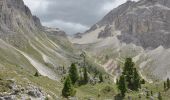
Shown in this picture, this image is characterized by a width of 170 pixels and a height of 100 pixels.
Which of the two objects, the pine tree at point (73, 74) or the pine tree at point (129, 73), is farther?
the pine tree at point (73, 74)

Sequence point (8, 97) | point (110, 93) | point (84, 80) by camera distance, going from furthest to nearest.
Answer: point (84, 80) → point (110, 93) → point (8, 97)

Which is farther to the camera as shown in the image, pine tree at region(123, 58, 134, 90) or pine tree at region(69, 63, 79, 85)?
pine tree at region(69, 63, 79, 85)

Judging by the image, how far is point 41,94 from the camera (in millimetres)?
73500

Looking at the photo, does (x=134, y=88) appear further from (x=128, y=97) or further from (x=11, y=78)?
(x=11, y=78)

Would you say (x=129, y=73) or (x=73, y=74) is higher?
(x=73, y=74)

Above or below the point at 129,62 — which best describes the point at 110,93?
below

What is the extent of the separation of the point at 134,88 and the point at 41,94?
5597cm

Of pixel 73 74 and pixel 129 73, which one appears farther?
pixel 73 74

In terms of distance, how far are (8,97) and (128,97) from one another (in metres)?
51.0

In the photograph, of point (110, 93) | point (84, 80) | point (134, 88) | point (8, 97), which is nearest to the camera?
point (8, 97)

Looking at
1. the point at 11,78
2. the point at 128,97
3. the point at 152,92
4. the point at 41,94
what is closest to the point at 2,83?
the point at 11,78

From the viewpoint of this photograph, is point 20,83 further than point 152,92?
No

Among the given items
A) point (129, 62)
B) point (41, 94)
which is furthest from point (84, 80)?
point (41, 94)

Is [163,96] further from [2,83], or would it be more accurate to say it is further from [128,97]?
[2,83]
